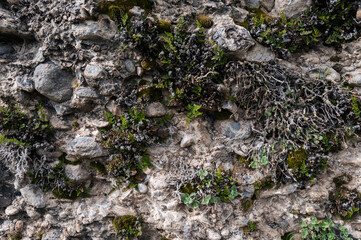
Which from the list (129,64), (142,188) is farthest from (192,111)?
(142,188)

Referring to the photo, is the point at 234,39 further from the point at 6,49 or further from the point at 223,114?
the point at 6,49

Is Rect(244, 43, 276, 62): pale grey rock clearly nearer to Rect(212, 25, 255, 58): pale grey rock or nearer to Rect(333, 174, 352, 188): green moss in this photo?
Rect(212, 25, 255, 58): pale grey rock

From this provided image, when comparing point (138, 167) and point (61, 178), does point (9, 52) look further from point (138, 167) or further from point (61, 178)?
point (138, 167)

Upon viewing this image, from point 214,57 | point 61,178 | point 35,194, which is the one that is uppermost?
point 214,57

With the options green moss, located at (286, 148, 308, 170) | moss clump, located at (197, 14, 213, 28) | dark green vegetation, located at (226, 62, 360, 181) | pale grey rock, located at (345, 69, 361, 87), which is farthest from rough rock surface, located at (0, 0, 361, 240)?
green moss, located at (286, 148, 308, 170)

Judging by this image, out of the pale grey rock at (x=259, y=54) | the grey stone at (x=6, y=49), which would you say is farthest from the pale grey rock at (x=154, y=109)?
the grey stone at (x=6, y=49)

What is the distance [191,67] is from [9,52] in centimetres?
Result: 384

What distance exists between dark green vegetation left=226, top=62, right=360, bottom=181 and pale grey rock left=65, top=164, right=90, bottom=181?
11.5 ft

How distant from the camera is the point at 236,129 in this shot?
15.5 feet

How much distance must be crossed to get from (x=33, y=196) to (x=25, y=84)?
7.72 feet

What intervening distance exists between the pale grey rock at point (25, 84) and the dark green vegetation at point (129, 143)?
1.66m

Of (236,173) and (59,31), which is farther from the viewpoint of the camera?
(236,173)

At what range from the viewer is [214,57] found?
427cm

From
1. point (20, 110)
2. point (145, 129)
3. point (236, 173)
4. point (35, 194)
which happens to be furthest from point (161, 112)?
point (35, 194)
